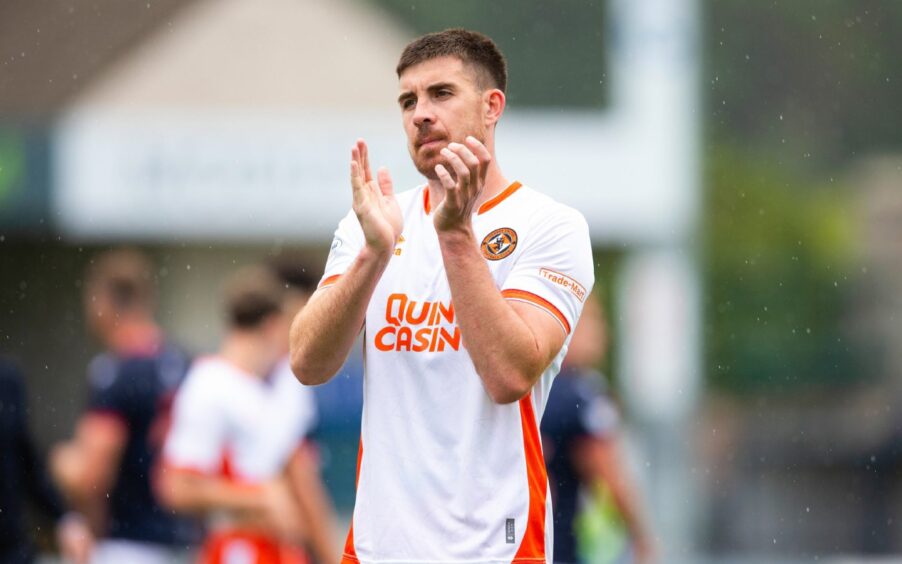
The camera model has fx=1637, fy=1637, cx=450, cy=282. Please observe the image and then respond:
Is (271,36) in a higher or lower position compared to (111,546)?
higher

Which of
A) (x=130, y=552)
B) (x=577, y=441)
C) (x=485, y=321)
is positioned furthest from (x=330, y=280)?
(x=130, y=552)

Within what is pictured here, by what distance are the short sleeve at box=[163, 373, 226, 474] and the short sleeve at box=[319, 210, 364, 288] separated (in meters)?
3.25

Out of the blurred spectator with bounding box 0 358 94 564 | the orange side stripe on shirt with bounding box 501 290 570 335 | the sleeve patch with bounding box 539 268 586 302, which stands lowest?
the blurred spectator with bounding box 0 358 94 564

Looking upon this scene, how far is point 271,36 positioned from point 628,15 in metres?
9.65

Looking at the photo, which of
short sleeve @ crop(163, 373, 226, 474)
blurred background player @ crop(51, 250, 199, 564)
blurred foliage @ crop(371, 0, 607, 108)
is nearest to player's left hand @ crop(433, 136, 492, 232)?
short sleeve @ crop(163, 373, 226, 474)

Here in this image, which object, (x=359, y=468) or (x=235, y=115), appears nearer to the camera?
(x=359, y=468)

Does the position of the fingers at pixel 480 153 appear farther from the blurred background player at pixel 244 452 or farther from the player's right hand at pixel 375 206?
the blurred background player at pixel 244 452

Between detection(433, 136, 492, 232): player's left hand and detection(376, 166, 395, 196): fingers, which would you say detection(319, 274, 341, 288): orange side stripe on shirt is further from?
detection(433, 136, 492, 232): player's left hand

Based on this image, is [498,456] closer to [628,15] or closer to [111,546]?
[111,546]

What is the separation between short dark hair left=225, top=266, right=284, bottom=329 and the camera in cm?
784

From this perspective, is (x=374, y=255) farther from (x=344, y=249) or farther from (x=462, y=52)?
(x=462, y=52)

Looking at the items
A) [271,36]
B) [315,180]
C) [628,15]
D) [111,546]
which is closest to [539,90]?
[628,15]

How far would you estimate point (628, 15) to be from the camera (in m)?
31.3

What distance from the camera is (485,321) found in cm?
405
